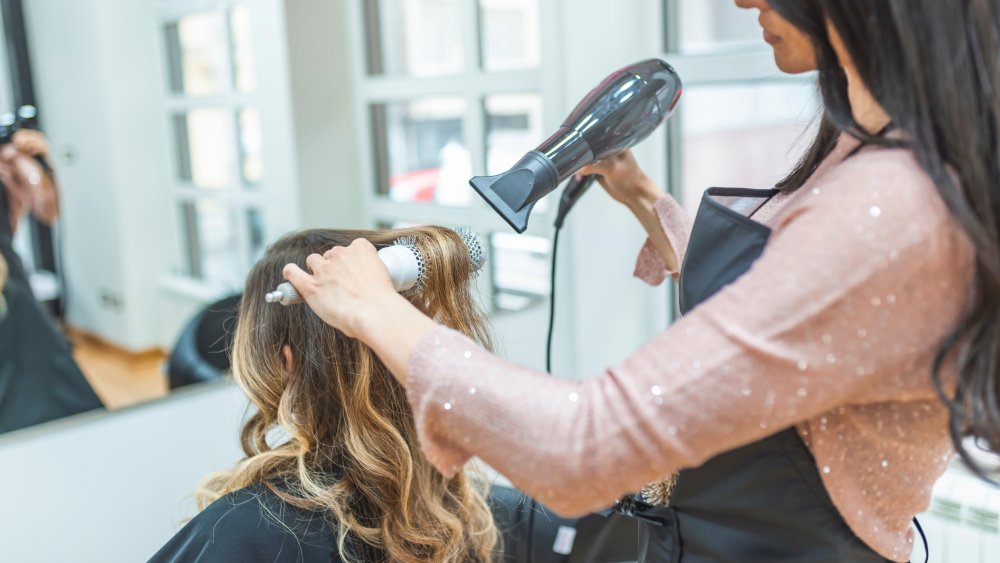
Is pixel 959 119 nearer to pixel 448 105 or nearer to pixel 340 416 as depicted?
pixel 340 416

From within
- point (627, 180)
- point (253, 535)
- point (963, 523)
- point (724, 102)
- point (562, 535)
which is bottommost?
point (963, 523)

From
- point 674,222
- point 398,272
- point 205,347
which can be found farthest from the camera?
point 205,347

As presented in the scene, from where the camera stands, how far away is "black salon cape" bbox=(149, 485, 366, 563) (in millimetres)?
1063

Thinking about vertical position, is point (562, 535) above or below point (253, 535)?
below

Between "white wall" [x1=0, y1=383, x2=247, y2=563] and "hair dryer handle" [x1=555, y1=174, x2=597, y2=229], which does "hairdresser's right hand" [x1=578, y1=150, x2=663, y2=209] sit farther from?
"white wall" [x1=0, y1=383, x2=247, y2=563]

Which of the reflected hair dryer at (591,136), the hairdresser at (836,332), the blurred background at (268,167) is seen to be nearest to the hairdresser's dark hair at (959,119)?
the hairdresser at (836,332)

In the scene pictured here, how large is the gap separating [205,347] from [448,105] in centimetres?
79

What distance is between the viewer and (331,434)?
46.3 inches

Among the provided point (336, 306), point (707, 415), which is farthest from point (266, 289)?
A: point (707, 415)

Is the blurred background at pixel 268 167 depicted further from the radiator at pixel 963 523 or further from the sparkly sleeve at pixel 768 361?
the sparkly sleeve at pixel 768 361

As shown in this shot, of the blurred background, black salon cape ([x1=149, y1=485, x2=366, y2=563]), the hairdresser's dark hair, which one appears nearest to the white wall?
the blurred background

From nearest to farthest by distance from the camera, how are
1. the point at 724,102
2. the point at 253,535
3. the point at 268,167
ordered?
the point at 253,535 → the point at 268,167 → the point at 724,102

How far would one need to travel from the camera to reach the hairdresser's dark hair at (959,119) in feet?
2.12

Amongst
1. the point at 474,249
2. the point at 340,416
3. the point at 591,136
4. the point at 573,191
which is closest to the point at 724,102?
the point at 573,191
